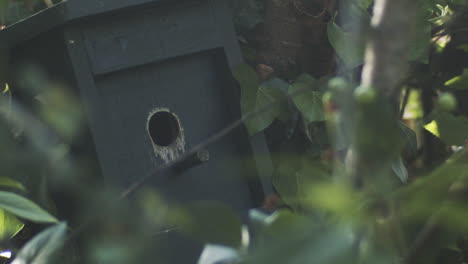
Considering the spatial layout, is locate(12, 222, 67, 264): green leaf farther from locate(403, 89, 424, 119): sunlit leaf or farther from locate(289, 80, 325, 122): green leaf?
locate(403, 89, 424, 119): sunlit leaf

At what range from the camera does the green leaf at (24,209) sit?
0.82 metres

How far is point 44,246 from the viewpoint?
75 cm

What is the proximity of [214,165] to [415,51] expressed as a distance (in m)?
0.66

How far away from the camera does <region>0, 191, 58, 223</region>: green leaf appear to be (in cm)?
82

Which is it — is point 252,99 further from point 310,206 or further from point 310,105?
point 310,206

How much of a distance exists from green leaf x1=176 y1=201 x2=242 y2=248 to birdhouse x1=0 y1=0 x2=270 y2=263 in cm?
124

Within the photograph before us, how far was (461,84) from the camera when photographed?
84.4 inches

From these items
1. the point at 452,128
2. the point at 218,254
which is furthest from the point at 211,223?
the point at 452,128

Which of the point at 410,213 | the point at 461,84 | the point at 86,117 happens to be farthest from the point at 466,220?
the point at 461,84

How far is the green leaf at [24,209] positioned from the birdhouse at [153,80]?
99cm

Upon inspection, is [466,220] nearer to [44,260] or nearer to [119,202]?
[119,202]

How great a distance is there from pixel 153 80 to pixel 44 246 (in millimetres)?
1308

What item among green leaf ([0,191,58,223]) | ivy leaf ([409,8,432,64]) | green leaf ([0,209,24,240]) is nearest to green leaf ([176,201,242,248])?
green leaf ([0,191,58,223])

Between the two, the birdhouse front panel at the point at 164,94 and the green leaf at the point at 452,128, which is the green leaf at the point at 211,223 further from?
the green leaf at the point at 452,128
